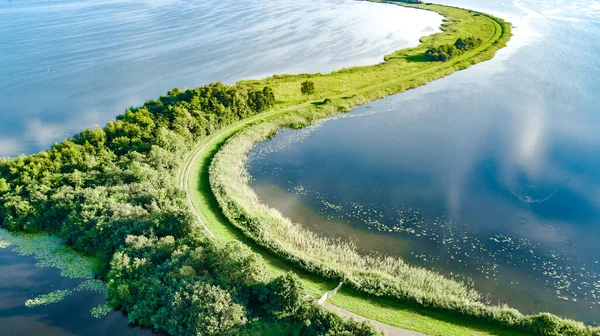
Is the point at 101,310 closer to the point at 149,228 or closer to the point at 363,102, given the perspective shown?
the point at 149,228

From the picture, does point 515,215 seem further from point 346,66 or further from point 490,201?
point 346,66

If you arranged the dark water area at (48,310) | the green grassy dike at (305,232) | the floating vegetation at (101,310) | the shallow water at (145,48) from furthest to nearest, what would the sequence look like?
the shallow water at (145,48) < the floating vegetation at (101,310) < the dark water area at (48,310) < the green grassy dike at (305,232)

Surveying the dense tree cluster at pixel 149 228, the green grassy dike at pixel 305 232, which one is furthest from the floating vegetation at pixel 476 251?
the dense tree cluster at pixel 149 228

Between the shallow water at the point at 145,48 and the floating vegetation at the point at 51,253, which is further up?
the shallow water at the point at 145,48

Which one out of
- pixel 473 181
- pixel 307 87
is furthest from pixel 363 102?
pixel 473 181

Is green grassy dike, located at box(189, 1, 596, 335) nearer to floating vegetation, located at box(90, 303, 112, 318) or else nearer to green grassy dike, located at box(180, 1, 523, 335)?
green grassy dike, located at box(180, 1, 523, 335)

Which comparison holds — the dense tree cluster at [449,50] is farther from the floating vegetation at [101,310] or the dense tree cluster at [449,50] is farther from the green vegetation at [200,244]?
the floating vegetation at [101,310]

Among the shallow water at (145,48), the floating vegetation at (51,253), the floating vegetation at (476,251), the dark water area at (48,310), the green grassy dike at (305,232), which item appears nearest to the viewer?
the green grassy dike at (305,232)

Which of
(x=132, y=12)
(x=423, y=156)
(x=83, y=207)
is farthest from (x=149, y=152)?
(x=132, y=12)
